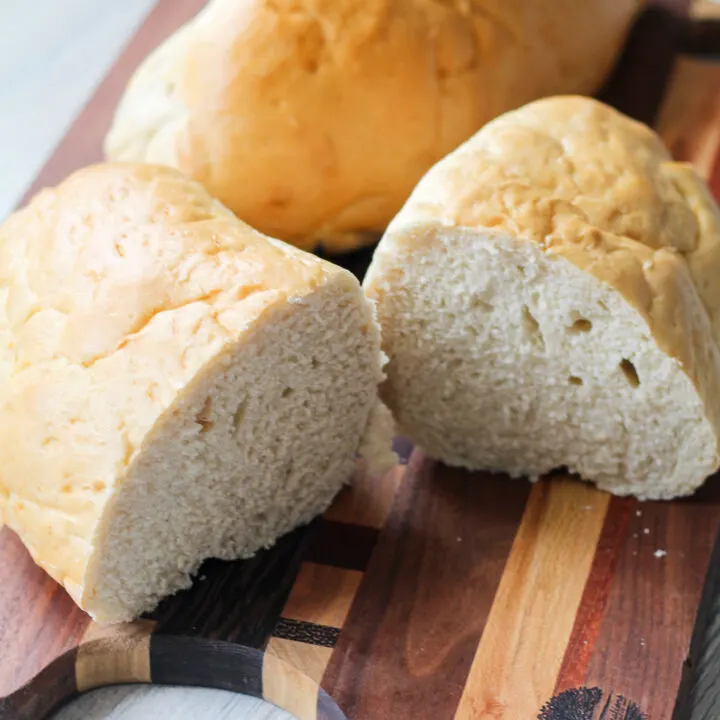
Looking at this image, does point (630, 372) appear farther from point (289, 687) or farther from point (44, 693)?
point (44, 693)

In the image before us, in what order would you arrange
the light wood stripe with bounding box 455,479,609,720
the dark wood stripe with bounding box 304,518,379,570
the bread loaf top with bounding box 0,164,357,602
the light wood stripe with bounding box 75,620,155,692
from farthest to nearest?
the dark wood stripe with bounding box 304,518,379,570 < the light wood stripe with bounding box 75,620,155,692 < the light wood stripe with bounding box 455,479,609,720 < the bread loaf top with bounding box 0,164,357,602

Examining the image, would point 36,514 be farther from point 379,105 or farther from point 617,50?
point 617,50

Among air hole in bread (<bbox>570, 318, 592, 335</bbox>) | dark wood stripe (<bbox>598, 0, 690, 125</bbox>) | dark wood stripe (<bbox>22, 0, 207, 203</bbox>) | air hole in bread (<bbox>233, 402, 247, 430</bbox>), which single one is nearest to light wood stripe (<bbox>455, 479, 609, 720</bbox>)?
air hole in bread (<bbox>570, 318, 592, 335</bbox>)

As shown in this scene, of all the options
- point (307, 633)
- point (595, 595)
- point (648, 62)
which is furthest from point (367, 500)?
point (648, 62)

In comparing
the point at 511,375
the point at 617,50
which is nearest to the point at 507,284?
the point at 511,375

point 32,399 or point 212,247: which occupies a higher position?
point 212,247

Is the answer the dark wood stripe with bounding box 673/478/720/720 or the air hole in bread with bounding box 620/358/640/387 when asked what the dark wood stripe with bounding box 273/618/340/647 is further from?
the air hole in bread with bounding box 620/358/640/387
